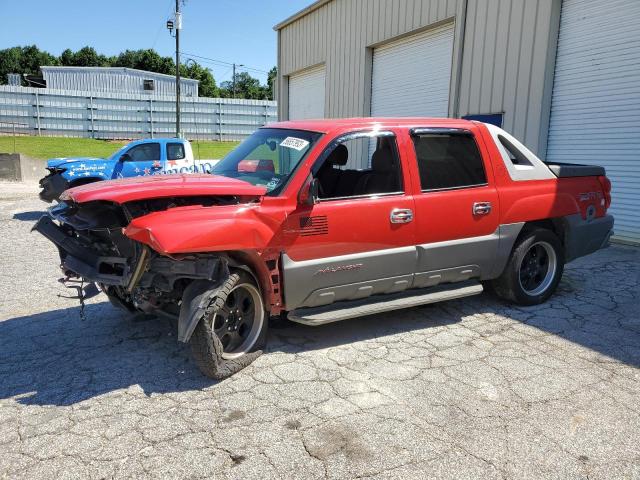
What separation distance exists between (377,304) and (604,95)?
22.2 feet

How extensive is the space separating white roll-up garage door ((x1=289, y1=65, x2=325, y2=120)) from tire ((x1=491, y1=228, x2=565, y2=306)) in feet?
39.5

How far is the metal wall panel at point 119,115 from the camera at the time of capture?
97.0 ft

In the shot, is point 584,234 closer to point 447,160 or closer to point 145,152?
point 447,160

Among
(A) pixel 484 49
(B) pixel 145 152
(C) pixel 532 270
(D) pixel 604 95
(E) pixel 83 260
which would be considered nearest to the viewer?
(E) pixel 83 260

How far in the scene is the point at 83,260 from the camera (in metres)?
3.60

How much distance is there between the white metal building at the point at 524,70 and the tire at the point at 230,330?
23.7ft

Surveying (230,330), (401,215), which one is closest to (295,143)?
(401,215)

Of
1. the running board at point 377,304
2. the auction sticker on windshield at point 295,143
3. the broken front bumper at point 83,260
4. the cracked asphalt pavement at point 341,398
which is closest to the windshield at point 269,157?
the auction sticker on windshield at point 295,143

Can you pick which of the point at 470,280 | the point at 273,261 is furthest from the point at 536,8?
the point at 273,261

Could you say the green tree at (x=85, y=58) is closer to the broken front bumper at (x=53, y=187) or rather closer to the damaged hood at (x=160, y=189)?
the broken front bumper at (x=53, y=187)

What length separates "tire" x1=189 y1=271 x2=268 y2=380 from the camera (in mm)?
3295

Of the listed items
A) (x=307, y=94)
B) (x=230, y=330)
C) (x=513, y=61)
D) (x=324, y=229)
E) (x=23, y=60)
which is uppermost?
(x=23, y=60)

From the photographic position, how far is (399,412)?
308 cm

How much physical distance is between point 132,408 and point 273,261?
52.8 inches
